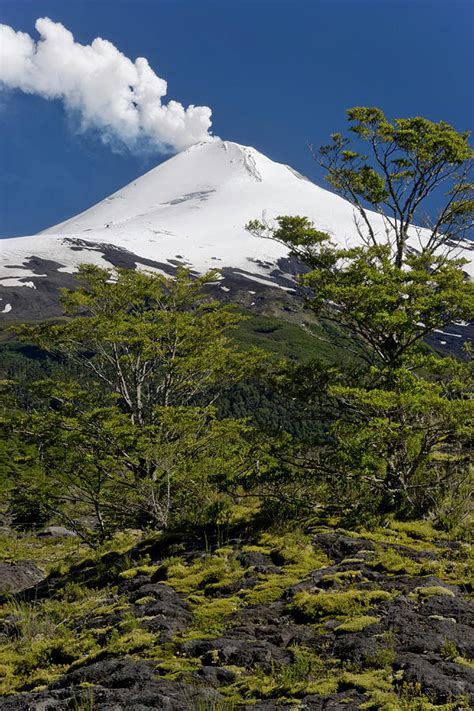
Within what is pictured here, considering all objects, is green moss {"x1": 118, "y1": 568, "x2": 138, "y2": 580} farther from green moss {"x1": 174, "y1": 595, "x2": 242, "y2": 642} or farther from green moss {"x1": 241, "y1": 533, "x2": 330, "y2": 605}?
green moss {"x1": 241, "y1": 533, "x2": 330, "y2": 605}

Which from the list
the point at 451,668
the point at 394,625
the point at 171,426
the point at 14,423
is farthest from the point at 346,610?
the point at 14,423

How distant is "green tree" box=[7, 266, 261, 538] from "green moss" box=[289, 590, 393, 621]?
511cm

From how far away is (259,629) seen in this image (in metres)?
7.82

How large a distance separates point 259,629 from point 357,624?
1425 mm

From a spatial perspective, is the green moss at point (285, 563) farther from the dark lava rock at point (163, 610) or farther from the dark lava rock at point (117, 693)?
the dark lava rock at point (117, 693)

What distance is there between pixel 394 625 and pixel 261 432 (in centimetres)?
691

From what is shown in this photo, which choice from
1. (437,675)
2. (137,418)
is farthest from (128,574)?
(137,418)

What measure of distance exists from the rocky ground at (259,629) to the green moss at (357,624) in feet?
0.09

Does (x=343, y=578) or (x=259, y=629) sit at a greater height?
(x=343, y=578)

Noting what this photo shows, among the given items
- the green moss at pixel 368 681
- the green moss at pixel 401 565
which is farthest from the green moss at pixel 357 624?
the green moss at pixel 401 565

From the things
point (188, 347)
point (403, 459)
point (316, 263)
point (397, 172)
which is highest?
point (397, 172)

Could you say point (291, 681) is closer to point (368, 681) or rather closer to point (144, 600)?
point (368, 681)

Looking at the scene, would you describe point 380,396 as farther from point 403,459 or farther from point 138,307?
point 138,307

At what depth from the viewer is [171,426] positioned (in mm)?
14711
